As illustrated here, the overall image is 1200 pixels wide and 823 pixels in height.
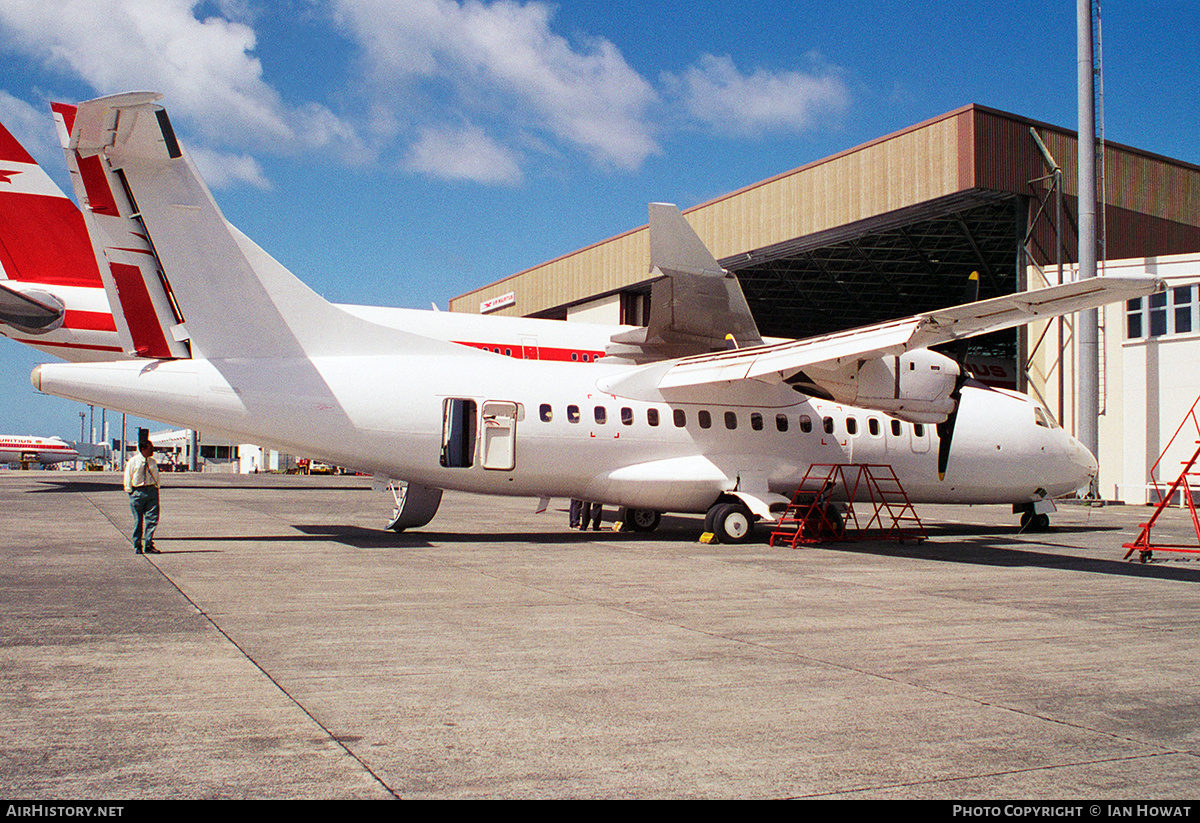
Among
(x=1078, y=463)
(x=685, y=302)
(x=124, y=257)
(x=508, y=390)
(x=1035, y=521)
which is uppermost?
(x=685, y=302)

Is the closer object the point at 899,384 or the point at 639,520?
the point at 899,384

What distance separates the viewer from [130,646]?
627cm

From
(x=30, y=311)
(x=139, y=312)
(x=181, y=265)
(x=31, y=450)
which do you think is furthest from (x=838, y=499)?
(x=31, y=450)

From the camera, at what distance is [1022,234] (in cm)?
3153

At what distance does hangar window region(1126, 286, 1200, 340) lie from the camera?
28.5m

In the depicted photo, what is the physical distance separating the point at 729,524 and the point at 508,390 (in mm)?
4208

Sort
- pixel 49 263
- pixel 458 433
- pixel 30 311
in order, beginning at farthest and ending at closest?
pixel 49 263 < pixel 30 311 < pixel 458 433

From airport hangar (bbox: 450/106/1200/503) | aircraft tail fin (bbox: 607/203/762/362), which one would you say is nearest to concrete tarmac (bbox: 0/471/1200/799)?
aircraft tail fin (bbox: 607/203/762/362)

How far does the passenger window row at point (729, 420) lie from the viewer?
14.5 m

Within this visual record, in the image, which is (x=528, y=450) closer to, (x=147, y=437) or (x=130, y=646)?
(x=147, y=437)

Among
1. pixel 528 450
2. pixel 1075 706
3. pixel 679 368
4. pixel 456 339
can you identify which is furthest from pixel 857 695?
pixel 456 339

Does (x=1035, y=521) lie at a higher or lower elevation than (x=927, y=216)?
lower

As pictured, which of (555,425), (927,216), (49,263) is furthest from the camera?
(927,216)

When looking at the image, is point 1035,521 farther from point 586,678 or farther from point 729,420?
point 586,678
